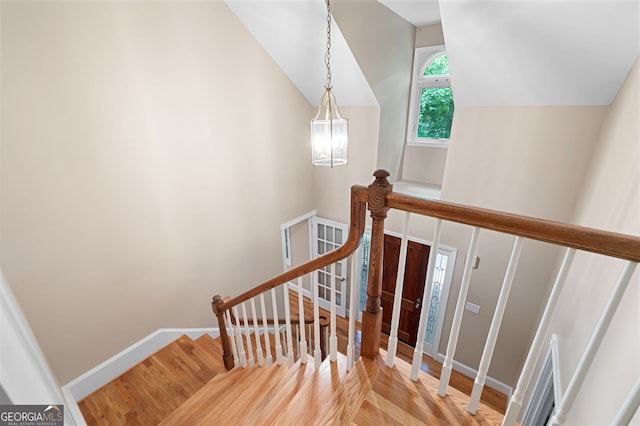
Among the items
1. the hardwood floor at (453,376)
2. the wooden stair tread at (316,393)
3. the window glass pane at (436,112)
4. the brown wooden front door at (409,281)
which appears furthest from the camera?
the brown wooden front door at (409,281)

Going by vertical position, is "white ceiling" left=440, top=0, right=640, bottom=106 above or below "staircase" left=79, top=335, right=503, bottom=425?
above

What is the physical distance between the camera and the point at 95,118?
2.11 meters

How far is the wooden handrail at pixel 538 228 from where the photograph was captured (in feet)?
2.35

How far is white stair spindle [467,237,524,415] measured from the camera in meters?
0.87

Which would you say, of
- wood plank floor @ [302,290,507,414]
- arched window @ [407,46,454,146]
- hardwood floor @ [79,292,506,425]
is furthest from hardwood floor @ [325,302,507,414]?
arched window @ [407,46,454,146]

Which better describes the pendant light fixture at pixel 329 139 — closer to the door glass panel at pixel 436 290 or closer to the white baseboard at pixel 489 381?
the door glass panel at pixel 436 290

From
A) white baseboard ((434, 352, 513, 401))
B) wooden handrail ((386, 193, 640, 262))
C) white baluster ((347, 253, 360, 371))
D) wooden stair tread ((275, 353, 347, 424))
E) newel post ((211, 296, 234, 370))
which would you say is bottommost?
white baseboard ((434, 352, 513, 401))

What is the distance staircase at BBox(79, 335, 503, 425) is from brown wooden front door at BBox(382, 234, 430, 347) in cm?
249

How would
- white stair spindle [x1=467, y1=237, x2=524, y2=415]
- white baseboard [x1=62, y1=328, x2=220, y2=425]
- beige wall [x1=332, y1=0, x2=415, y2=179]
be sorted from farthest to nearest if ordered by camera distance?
beige wall [x1=332, y1=0, x2=415, y2=179] → white baseboard [x1=62, y1=328, x2=220, y2=425] → white stair spindle [x1=467, y1=237, x2=524, y2=415]

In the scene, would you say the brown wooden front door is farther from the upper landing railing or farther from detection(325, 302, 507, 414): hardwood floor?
the upper landing railing

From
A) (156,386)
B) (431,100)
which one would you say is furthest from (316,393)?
(431,100)

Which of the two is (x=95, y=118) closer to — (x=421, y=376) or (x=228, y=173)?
(x=228, y=173)

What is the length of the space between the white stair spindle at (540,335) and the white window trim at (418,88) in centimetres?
348

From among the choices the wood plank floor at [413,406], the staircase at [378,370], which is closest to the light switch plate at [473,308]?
the staircase at [378,370]
